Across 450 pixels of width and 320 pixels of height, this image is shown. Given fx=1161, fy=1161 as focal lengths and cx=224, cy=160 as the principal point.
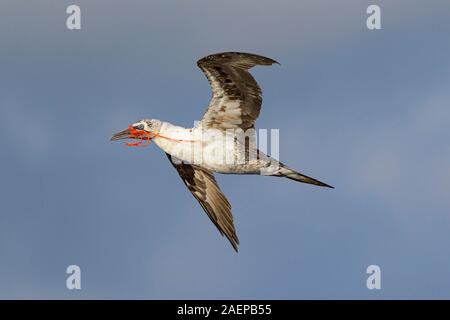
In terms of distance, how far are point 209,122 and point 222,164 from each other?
1.40 meters

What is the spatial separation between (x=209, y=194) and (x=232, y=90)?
17.4 ft

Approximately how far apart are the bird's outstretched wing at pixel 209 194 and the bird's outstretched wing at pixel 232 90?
3679mm

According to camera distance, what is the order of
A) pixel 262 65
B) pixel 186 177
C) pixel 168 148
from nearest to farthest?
pixel 262 65 < pixel 168 148 < pixel 186 177

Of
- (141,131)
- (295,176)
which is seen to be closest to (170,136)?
(141,131)

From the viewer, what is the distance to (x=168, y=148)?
3706 cm

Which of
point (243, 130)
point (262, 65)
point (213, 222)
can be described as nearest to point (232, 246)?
point (213, 222)

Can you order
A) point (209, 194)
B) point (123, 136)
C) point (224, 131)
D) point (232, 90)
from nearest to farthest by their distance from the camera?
point (232, 90) → point (224, 131) → point (123, 136) → point (209, 194)

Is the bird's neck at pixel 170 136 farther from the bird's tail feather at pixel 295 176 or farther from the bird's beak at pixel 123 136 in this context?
the bird's tail feather at pixel 295 176

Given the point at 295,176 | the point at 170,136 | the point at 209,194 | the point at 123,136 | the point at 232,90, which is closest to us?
the point at 232,90

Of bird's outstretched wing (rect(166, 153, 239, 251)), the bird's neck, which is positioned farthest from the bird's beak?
bird's outstretched wing (rect(166, 153, 239, 251))

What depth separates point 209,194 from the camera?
130 ft

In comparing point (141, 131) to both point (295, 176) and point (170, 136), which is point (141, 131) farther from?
point (295, 176)

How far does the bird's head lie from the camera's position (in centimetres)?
3741
